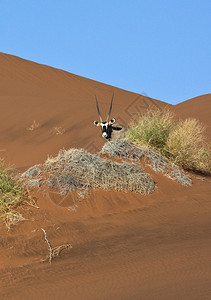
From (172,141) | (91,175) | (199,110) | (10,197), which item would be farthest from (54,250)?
(199,110)

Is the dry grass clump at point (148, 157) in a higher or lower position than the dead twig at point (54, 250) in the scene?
higher

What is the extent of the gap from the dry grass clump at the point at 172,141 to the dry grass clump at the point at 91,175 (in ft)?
5.69

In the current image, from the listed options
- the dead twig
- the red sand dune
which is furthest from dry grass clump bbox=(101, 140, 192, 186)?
the dead twig

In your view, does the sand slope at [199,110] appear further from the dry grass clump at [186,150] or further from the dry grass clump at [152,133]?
the dry grass clump at [152,133]

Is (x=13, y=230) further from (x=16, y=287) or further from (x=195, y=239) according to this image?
(x=195, y=239)

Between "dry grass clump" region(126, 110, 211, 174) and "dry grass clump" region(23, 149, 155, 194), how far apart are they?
173cm

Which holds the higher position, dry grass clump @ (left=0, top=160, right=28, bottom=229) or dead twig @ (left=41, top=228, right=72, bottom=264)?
dry grass clump @ (left=0, top=160, right=28, bottom=229)

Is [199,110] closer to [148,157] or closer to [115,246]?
[148,157]

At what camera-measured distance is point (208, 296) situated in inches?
183

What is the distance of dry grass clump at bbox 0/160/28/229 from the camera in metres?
8.17

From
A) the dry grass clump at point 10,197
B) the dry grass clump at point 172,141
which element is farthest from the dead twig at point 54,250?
the dry grass clump at point 172,141

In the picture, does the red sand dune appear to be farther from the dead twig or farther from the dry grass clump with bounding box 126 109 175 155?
the dry grass clump with bounding box 126 109 175 155

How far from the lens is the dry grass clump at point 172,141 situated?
1176 centimetres

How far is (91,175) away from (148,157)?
2044mm
